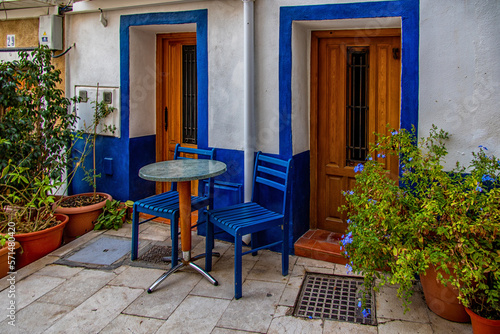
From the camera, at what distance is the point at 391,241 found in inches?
138

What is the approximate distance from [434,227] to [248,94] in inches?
91.6

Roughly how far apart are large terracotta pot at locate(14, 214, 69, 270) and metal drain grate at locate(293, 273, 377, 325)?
111 inches

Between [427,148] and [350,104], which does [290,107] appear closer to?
[350,104]

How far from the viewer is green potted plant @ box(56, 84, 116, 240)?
5.60 m

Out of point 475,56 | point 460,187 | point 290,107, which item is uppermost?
point 475,56

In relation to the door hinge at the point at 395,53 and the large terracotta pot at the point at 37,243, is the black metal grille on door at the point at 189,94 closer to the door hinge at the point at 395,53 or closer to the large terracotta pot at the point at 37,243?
the large terracotta pot at the point at 37,243

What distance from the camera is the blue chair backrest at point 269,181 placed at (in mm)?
4598

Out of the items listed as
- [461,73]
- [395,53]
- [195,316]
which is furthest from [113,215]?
[461,73]

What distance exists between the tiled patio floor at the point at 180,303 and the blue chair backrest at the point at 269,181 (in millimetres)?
599

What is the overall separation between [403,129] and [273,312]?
196cm

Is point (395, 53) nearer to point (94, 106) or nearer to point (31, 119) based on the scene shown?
point (94, 106)

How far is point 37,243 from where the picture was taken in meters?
4.93

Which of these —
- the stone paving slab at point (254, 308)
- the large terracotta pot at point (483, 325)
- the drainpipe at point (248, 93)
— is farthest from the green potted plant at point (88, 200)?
the large terracotta pot at point (483, 325)

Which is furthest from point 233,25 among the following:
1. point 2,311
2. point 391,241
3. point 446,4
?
point 2,311
